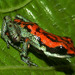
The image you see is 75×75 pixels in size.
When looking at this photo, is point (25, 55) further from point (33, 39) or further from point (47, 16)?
point (47, 16)

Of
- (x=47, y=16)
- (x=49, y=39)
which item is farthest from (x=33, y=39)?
(x=47, y=16)

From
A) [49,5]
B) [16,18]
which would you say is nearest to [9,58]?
[16,18]

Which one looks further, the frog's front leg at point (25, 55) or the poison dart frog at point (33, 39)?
the poison dart frog at point (33, 39)

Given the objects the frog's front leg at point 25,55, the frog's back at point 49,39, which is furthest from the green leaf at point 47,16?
the frog's back at point 49,39

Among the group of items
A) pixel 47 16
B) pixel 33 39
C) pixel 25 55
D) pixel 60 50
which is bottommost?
pixel 60 50

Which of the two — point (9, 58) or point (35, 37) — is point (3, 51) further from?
point (35, 37)

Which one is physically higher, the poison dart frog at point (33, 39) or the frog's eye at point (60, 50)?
the poison dart frog at point (33, 39)

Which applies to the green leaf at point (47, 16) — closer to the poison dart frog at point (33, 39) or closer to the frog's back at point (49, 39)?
the poison dart frog at point (33, 39)

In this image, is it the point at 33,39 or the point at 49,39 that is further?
the point at 33,39

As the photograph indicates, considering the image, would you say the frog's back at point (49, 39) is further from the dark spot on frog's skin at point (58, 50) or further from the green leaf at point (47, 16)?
the green leaf at point (47, 16)

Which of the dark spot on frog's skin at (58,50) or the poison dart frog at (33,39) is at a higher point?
the poison dart frog at (33,39)
